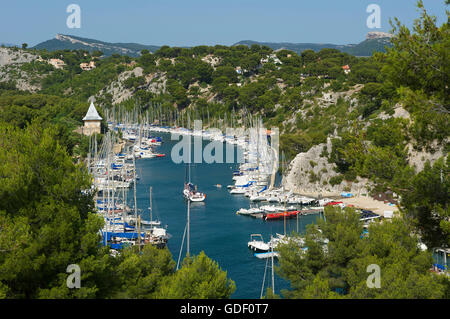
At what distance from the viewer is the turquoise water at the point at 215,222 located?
2114 centimetres

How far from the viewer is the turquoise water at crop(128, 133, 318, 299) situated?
2114 centimetres

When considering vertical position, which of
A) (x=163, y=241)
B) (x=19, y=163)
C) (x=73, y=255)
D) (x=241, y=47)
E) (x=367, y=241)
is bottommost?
(x=163, y=241)

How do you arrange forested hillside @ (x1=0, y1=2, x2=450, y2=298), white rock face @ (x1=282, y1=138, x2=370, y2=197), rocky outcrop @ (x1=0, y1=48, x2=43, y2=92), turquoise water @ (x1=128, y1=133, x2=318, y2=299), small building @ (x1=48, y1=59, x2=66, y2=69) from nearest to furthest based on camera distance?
1. forested hillside @ (x1=0, y1=2, x2=450, y2=298)
2. turquoise water @ (x1=128, y1=133, x2=318, y2=299)
3. white rock face @ (x1=282, y1=138, x2=370, y2=197)
4. rocky outcrop @ (x1=0, y1=48, x2=43, y2=92)
5. small building @ (x1=48, y1=59, x2=66, y2=69)

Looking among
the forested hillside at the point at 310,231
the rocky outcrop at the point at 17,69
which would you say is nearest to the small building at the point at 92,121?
the forested hillside at the point at 310,231

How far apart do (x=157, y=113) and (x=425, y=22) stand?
66575 mm

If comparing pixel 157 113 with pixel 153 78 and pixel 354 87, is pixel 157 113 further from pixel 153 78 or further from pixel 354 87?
pixel 354 87

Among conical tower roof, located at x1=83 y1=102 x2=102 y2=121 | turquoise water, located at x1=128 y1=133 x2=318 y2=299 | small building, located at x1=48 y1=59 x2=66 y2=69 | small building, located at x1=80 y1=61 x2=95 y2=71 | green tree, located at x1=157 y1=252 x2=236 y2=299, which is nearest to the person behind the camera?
green tree, located at x1=157 y1=252 x2=236 y2=299

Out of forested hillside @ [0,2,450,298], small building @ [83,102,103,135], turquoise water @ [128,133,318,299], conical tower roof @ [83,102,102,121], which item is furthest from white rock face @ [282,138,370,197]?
conical tower roof @ [83,102,102,121]

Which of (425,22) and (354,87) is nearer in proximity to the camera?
(425,22)

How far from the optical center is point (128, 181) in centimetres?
3631

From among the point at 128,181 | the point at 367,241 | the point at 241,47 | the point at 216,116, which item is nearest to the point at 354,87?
the point at 216,116

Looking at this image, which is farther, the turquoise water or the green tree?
the turquoise water

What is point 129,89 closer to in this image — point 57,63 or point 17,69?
point 57,63

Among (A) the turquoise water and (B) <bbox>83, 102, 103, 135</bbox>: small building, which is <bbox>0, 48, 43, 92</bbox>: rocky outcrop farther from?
(A) the turquoise water
